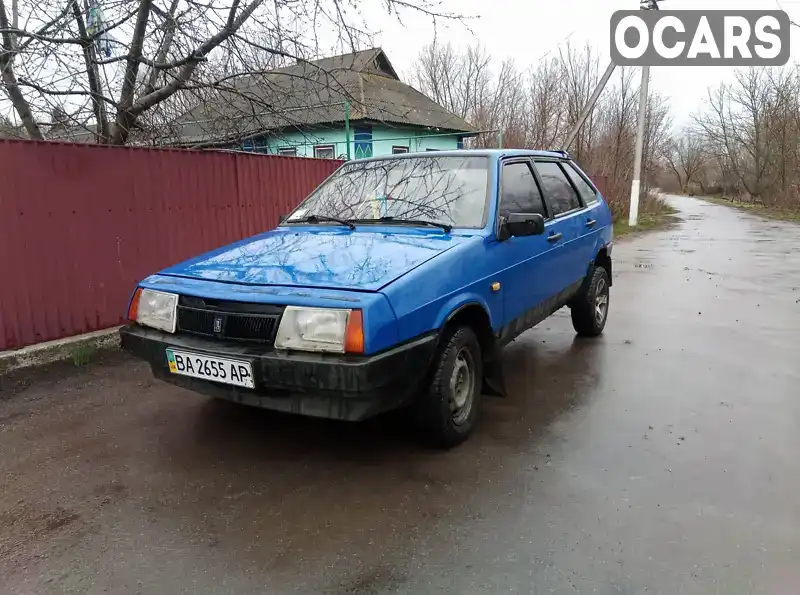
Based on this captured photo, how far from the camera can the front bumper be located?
2.60 meters

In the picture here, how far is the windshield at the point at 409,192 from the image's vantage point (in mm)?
3729

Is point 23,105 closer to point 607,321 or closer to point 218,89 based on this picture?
point 218,89

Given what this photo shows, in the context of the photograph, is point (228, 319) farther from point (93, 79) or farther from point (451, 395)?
point (93, 79)

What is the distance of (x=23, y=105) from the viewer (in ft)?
20.4

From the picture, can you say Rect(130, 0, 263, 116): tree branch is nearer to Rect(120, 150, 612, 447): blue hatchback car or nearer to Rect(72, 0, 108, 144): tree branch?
Rect(72, 0, 108, 144): tree branch

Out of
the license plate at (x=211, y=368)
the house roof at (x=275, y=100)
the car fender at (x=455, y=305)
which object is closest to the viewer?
the license plate at (x=211, y=368)

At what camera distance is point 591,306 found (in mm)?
5367

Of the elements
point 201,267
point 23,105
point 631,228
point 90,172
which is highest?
point 23,105

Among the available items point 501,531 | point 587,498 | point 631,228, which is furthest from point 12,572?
point 631,228

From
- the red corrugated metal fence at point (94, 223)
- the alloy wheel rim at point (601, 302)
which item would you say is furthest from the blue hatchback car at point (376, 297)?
the red corrugated metal fence at point (94, 223)

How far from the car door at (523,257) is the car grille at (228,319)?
→ 149 cm

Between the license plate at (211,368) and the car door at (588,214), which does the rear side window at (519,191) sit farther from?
the license plate at (211,368)

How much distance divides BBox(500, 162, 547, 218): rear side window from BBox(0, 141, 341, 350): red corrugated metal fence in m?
3.72

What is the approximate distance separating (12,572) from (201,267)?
5.67 ft
